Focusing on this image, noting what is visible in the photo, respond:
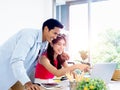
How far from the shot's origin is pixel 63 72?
6.71ft

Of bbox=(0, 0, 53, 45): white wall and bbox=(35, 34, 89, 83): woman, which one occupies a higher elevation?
bbox=(0, 0, 53, 45): white wall

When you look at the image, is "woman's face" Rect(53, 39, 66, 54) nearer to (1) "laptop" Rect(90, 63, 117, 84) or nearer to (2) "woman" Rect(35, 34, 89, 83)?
(2) "woman" Rect(35, 34, 89, 83)

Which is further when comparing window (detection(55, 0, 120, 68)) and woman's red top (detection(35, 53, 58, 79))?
window (detection(55, 0, 120, 68))

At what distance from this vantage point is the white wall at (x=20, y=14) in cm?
379

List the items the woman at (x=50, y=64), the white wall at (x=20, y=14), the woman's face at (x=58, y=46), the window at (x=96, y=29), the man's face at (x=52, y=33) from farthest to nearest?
the window at (x=96, y=29)
the white wall at (x=20, y=14)
the woman's face at (x=58, y=46)
the woman at (x=50, y=64)
the man's face at (x=52, y=33)

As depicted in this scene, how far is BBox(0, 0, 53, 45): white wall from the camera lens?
149 inches

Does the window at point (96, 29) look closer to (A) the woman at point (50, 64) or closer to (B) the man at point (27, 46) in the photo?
(A) the woman at point (50, 64)

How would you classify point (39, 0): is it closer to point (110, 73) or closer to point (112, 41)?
point (112, 41)

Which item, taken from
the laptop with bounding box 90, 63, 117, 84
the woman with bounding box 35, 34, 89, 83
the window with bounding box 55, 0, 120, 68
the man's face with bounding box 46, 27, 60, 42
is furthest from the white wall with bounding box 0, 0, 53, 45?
the laptop with bounding box 90, 63, 117, 84

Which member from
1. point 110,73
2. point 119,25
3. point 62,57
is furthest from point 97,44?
point 110,73

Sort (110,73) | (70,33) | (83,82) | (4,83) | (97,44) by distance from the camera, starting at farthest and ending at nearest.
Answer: (70,33), (97,44), (4,83), (110,73), (83,82)

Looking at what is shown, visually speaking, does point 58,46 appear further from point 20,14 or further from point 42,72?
point 20,14

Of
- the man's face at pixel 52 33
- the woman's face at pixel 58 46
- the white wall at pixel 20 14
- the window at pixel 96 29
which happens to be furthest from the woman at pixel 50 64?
the window at pixel 96 29

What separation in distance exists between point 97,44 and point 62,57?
6.89 ft
